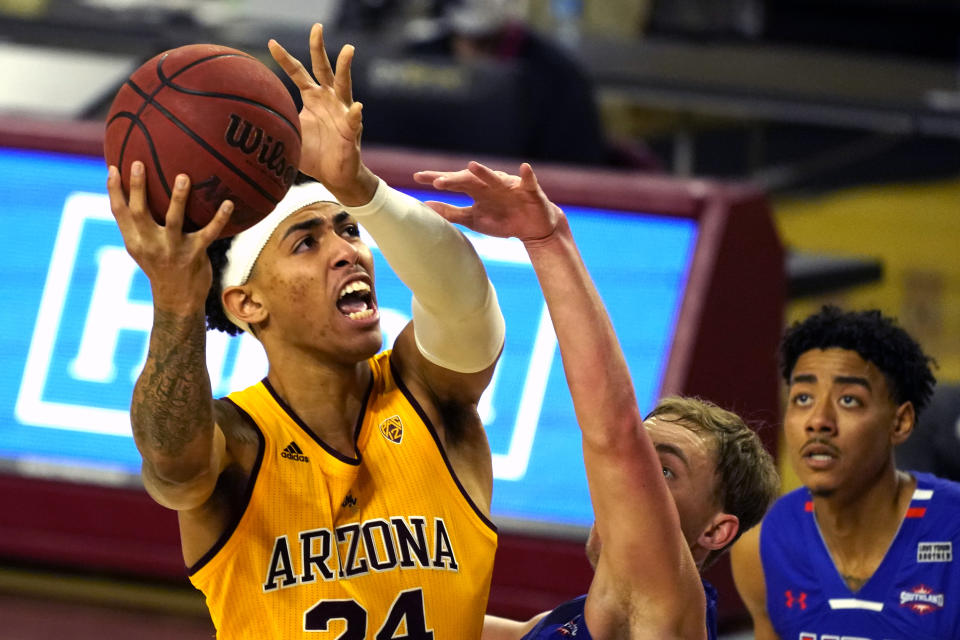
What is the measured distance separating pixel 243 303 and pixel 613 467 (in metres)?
0.92

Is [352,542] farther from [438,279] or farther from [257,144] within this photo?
[257,144]

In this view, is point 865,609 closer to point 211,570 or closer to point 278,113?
point 211,570

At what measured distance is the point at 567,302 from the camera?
2748mm

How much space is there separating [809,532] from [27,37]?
20.5ft

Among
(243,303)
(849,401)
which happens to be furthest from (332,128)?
(849,401)

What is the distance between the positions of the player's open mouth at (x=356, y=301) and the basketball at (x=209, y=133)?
0.95 feet

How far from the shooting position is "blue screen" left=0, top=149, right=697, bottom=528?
5340mm

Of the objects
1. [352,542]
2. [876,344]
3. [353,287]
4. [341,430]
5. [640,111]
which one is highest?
[640,111]

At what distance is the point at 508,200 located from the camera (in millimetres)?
2811

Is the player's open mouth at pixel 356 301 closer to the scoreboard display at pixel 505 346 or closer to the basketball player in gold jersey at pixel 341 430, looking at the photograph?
the basketball player in gold jersey at pixel 341 430

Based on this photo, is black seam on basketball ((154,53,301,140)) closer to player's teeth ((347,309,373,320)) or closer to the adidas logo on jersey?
player's teeth ((347,309,373,320))

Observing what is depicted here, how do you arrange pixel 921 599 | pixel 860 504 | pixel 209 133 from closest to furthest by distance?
1. pixel 209 133
2. pixel 921 599
3. pixel 860 504

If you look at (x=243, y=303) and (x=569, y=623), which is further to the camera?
(x=243, y=303)

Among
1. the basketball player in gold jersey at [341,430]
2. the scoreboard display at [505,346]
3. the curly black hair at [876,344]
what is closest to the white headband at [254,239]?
the basketball player in gold jersey at [341,430]
